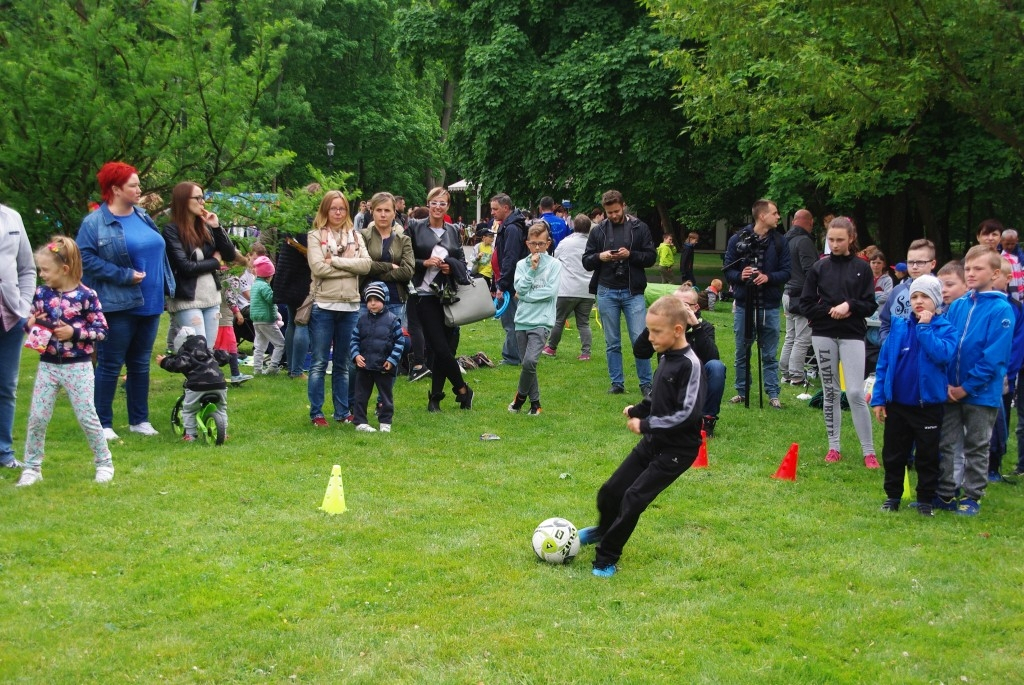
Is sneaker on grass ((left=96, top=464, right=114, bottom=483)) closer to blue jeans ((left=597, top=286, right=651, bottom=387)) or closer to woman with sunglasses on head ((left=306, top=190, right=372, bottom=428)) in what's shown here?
woman with sunglasses on head ((left=306, top=190, right=372, bottom=428))

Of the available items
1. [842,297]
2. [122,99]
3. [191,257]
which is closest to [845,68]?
[842,297]

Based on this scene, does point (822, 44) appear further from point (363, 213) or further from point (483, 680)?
point (483, 680)

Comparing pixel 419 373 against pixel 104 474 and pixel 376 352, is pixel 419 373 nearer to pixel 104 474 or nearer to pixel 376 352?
pixel 376 352

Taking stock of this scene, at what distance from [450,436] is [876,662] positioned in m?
5.13

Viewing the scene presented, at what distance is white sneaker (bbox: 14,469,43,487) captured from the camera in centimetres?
723

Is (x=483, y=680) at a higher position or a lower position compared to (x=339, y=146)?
lower

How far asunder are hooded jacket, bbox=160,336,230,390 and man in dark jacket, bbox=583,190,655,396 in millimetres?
4275

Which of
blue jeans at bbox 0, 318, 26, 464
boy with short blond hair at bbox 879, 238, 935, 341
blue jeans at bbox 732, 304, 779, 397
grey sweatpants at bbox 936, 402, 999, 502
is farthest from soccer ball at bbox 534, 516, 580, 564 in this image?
blue jeans at bbox 732, 304, 779, 397

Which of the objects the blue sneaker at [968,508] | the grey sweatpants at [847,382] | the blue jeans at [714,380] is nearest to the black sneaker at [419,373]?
the blue jeans at [714,380]

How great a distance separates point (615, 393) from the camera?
1155 centimetres

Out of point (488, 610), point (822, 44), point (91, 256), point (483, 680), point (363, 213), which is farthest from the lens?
point (363, 213)

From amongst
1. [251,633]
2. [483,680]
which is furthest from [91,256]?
[483,680]

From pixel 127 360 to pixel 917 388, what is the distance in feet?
21.9

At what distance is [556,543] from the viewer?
593 centimetres
